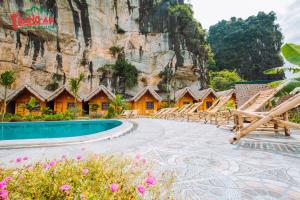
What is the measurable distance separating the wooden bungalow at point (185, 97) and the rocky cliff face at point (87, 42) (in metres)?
5.79

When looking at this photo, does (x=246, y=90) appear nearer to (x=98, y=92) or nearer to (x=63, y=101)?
(x=98, y=92)

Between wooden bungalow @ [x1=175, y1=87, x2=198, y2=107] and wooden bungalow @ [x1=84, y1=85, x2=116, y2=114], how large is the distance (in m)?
9.04

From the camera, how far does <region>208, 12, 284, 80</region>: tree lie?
4131 centimetres

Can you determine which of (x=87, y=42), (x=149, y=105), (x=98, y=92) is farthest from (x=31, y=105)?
(x=149, y=105)

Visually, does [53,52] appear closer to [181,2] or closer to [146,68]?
[146,68]

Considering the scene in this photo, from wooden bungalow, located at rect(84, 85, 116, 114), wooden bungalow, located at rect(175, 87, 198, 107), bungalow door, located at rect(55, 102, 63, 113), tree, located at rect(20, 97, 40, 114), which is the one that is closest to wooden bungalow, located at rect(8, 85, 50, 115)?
tree, located at rect(20, 97, 40, 114)

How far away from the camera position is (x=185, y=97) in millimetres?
28172

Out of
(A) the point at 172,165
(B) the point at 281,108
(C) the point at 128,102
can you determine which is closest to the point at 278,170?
(A) the point at 172,165

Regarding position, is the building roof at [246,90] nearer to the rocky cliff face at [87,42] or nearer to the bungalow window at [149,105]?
the bungalow window at [149,105]

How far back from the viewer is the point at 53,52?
2855cm

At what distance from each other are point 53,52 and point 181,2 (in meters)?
25.4

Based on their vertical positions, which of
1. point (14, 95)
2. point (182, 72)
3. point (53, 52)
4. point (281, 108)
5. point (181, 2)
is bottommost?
point (281, 108)

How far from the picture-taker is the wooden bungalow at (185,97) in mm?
27163

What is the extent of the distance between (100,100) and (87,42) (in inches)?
422
